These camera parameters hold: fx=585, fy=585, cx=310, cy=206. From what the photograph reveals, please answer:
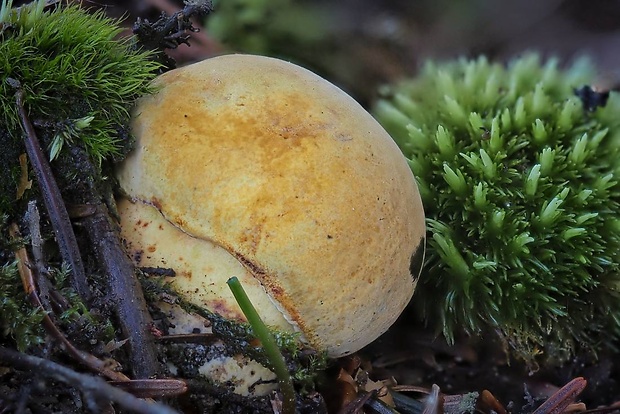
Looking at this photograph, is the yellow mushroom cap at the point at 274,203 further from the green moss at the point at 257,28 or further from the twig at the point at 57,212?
the green moss at the point at 257,28

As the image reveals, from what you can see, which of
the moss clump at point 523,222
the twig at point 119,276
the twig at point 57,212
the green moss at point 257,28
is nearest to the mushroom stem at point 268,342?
the twig at point 119,276

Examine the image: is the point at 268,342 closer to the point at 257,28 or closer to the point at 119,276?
the point at 119,276

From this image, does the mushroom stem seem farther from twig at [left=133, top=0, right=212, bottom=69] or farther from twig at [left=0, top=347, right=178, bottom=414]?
twig at [left=133, top=0, right=212, bottom=69]

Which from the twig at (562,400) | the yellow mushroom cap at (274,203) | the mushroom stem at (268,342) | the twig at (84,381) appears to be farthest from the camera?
the twig at (562,400)

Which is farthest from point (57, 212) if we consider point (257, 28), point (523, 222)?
point (257, 28)

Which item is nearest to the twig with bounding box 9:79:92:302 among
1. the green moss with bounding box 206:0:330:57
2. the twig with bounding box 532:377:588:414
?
the twig with bounding box 532:377:588:414

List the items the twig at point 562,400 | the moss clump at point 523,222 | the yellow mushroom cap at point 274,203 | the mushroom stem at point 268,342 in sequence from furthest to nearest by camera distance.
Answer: the moss clump at point 523,222
the twig at point 562,400
the yellow mushroom cap at point 274,203
the mushroom stem at point 268,342

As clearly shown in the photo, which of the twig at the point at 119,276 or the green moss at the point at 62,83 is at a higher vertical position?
the green moss at the point at 62,83

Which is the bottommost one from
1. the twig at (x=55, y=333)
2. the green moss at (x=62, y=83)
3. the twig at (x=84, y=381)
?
the twig at (x=55, y=333)
